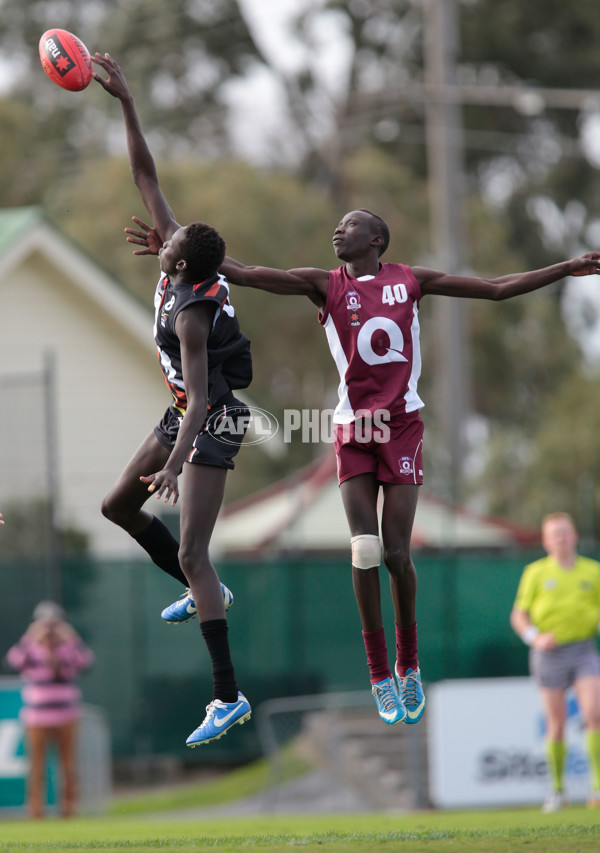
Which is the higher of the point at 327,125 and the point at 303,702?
the point at 327,125

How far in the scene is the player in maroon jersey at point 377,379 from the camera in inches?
303

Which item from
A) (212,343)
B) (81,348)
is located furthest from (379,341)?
(81,348)

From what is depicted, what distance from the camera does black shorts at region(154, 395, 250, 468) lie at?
7.38 metres

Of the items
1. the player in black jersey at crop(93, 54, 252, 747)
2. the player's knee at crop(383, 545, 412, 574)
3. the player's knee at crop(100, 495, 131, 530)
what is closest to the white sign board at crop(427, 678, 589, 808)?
the player's knee at crop(383, 545, 412, 574)

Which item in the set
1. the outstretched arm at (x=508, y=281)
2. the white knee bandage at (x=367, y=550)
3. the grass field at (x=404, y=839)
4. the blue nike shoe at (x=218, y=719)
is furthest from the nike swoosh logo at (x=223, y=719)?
the outstretched arm at (x=508, y=281)

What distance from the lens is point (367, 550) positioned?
7578 mm

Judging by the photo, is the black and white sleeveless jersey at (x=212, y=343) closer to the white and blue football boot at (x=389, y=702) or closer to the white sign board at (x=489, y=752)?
the white and blue football boot at (x=389, y=702)

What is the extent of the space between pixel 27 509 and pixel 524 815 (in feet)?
24.4

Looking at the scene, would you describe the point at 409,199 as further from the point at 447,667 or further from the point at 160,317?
the point at 160,317

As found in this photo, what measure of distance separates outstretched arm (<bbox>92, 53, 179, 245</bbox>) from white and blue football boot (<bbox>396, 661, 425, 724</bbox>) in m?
2.91

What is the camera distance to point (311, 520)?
23.1 metres

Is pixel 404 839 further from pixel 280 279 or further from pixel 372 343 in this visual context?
pixel 280 279

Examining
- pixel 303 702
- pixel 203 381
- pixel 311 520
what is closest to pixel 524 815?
pixel 303 702

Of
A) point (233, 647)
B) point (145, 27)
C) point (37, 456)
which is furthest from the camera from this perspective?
point (145, 27)
